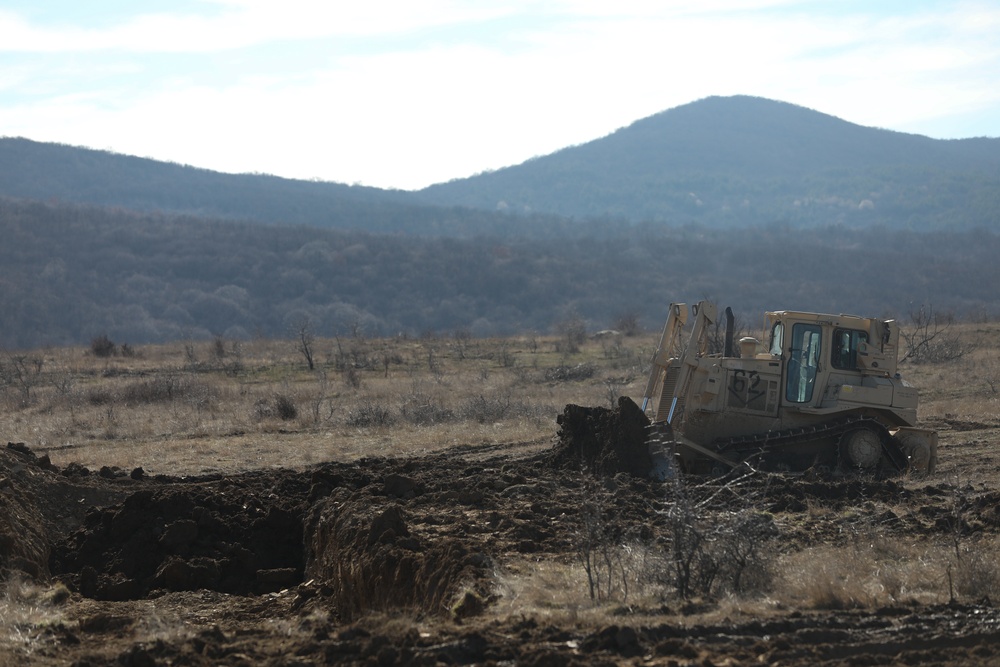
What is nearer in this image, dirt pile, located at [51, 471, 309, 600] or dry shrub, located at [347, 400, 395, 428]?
dirt pile, located at [51, 471, 309, 600]

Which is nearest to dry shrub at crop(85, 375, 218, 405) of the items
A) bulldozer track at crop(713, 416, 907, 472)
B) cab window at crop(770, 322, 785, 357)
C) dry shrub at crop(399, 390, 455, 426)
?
dry shrub at crop(399, 390, 455, 426)

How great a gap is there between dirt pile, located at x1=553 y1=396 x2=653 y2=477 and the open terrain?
5 cm

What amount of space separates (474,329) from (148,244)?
37669mm

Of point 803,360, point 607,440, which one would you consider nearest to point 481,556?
point 607,440

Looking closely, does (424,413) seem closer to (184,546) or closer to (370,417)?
(370,417)

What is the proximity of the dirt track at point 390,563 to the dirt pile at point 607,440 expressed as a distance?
0.18 feet

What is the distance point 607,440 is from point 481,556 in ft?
18.3

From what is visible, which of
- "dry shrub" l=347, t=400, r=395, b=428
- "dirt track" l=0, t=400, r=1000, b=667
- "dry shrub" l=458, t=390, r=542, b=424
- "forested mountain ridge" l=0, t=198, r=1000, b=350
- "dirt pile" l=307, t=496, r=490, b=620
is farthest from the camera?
"forested mountain ridge" l=0, t=198, r=1000, b=350

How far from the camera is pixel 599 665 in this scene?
20.3 feet

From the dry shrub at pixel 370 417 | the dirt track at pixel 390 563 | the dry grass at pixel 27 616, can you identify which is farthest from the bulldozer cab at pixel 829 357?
the dry grass at pixel 27 616

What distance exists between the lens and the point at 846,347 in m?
14.9

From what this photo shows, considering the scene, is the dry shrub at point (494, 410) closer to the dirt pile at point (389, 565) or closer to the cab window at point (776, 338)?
the cab window at point (776, 338)

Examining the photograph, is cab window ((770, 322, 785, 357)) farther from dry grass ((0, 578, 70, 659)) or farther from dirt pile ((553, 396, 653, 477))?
dry grass ((0, 578, 70, 659))

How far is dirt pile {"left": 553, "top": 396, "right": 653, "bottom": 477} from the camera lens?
13531 millimetres
